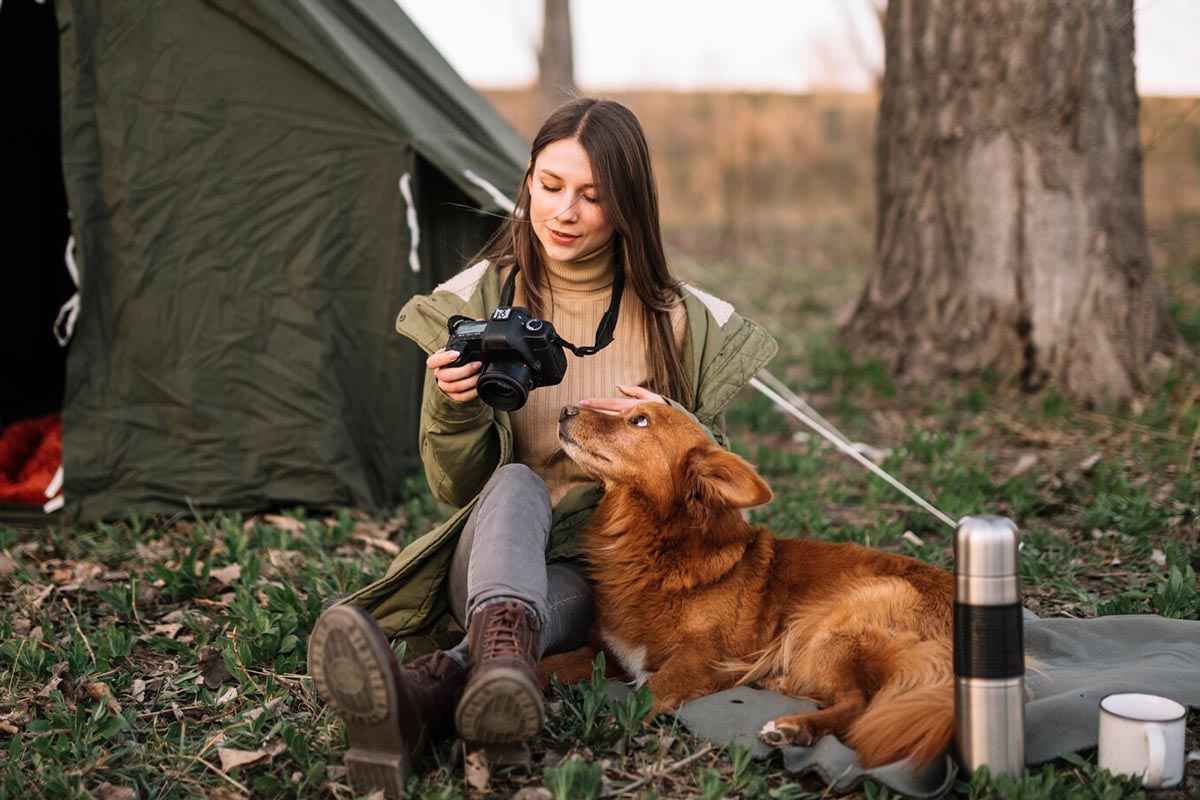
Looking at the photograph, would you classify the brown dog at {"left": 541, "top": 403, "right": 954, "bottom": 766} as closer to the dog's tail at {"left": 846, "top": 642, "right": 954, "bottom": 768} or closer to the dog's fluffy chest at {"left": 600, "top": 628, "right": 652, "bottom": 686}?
the dog's fluffy chest at {"left": 600, "top": 628, "right": 652, "bottom": 686}

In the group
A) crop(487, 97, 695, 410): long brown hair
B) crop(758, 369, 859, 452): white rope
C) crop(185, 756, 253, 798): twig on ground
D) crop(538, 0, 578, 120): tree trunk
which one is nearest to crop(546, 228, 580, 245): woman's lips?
crop(487, 97, 695, 410): long brown hair

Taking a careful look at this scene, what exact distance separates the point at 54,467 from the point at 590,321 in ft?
10.0

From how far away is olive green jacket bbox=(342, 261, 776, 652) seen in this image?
3.00 meters

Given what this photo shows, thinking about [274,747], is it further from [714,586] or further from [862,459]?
[862,459]

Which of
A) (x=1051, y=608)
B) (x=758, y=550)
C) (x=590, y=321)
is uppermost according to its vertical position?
(x=590, y=321)

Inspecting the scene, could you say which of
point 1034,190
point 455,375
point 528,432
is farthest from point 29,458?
→ point 1034,190

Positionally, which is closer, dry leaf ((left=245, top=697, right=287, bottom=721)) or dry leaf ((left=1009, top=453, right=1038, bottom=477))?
dry leaf ((left=245, top=697, right=287, bottom=721))

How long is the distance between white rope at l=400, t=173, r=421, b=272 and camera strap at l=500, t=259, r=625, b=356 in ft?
4.78

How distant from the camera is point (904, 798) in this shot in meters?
2.34

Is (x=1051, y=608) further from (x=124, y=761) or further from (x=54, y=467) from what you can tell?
(x=54, y=467)

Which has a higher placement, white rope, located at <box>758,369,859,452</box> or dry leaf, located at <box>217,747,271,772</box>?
white rope, located at <box>758,369,859,452</box>

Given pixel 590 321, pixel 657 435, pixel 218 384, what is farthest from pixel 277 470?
pixel 657 435

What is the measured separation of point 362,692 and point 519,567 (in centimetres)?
51

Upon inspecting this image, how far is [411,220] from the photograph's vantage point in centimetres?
466
